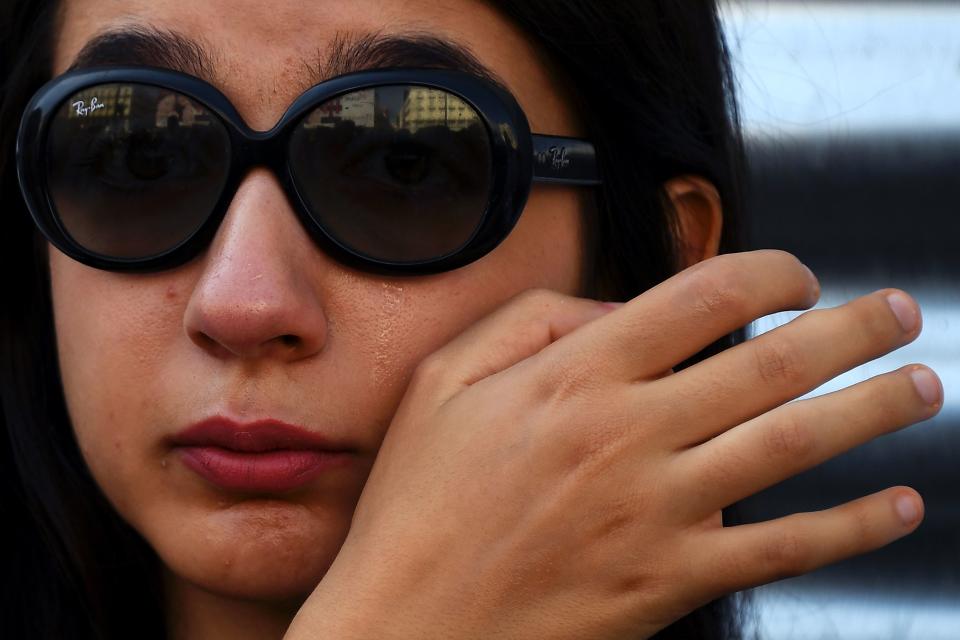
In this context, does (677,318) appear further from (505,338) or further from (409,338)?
(409,338)

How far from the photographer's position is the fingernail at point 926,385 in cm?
139

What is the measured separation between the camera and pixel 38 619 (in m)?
2.06

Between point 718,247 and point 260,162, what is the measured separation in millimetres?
857

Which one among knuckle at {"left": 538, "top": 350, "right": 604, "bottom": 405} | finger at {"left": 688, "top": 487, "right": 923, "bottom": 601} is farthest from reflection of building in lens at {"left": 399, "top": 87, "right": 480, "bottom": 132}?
finger at {"left": 688, "top": 487, "right": 923, "bottom": 601}

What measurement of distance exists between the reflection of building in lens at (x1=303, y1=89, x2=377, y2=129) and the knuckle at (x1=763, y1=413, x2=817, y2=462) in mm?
674

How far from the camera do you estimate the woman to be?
4.53 ft

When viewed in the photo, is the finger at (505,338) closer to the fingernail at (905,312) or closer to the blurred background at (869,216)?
the fingernail at (905,312)

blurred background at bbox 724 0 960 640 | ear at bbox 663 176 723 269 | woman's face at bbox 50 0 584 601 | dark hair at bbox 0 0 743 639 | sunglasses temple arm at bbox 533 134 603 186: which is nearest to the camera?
woman's face at bbox 50 0 584 601

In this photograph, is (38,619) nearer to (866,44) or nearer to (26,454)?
(26,454)

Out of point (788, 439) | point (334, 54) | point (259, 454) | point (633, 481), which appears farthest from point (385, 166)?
point (788, 439)

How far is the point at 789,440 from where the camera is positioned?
1365 mm

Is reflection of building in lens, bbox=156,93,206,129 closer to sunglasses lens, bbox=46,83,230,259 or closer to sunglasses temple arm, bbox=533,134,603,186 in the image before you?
sunglasses lens, bbox=46,83,230,259

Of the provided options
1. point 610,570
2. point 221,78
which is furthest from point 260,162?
point 610,570

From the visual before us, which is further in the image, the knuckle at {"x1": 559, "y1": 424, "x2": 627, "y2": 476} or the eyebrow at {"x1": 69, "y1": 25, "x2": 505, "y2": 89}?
the eyebrow at {"x1": 69, "y1": 25, "x2": 505, "y2": 89}
